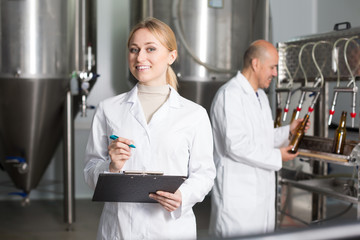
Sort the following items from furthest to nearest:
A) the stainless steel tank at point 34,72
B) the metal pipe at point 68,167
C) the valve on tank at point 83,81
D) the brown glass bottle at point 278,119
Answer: the valve on tank at point 83,81
the metal pipe at point 68,167
the stainless steel tank at point 34,72
the brown glass bottle at point 278,119

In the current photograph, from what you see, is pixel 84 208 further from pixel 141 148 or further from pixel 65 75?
pixel 141 148

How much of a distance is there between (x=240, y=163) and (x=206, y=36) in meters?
1.36

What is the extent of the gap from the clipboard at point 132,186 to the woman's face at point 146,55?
0.98 ft

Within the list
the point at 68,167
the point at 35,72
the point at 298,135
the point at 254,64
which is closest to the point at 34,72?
the point at 35,72

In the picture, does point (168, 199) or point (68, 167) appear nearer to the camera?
point (168, 199)

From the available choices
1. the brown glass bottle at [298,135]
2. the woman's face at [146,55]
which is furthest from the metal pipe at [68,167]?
the woman's face at [146,55]

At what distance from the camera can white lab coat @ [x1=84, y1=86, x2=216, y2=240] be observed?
113 centimetres

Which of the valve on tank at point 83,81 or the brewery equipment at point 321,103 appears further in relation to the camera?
the valve on tank at point 83,81

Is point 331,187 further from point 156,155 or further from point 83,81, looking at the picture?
point 83,81

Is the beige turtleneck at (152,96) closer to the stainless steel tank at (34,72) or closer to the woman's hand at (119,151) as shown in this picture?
the woman's hand at (119,151)

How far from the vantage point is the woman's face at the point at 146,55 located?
3.73ft

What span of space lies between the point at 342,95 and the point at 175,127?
1759 mm

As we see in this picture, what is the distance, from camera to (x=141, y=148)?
1129 millimetres

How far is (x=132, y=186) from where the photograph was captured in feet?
3.39
